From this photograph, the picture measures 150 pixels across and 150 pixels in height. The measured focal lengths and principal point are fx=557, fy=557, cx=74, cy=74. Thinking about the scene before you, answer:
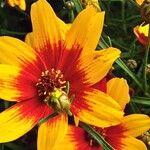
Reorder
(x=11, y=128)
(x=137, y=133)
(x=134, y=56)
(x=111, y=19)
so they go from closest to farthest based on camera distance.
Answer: (x=11, y=128), (x=137, y=133), (x=134, y=56), (x=111, y=19)

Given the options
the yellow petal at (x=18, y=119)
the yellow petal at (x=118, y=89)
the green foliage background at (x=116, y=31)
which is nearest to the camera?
the yellow petal at (x=18, y=119)

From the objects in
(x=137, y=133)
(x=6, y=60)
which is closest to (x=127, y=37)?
(x=137, y=133)

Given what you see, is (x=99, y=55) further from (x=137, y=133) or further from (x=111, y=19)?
(x=111, y=19)

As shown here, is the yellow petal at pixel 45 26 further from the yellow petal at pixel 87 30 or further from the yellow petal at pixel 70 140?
the yellow petal at pixel 70 140

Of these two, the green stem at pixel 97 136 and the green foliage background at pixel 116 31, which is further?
the green foliage background at pixel 116 31

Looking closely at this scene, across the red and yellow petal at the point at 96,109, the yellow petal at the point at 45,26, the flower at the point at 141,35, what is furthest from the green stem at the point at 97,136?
the flower at the point at 141,35

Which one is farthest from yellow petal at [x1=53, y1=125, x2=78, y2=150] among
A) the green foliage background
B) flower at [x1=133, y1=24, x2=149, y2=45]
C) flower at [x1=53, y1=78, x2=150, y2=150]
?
flower at [x1=133, y1=24, x2=149, y2=45]

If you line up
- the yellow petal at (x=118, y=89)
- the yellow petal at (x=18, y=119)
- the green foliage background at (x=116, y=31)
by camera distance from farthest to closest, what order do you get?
the green foliage background at (x=116, y=31) < the yellow petal at (x=118, y=89) < the yellow petal at (x=18, y=119)

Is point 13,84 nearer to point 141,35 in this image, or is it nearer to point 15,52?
point 15,52
